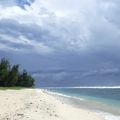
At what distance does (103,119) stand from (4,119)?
35.4ft

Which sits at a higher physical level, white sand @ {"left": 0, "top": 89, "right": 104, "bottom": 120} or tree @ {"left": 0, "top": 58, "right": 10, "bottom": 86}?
tree @ {"left": 0, "top": 58, "right": 10, "bottom": 86}

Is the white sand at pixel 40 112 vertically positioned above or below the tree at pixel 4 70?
below

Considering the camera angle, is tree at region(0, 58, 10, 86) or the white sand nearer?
the white sand

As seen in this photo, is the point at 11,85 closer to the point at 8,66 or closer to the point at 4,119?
the point at 8,66

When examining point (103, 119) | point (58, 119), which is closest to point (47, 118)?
point (58, 119)

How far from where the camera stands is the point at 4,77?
118 m

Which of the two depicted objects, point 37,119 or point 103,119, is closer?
point 37,119

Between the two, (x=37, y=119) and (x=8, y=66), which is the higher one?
(x=8, y=66)

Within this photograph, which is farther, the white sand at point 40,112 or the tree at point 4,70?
the tree at point 4,70

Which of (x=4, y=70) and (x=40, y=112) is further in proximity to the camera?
(x=4, y=70)

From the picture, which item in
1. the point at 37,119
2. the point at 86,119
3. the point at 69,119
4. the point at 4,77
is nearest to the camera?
the point at 37,119

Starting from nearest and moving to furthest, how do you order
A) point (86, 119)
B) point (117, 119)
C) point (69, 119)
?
point (69, 119) < point (86, 119) < point (117, 119)

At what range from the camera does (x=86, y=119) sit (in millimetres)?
29031

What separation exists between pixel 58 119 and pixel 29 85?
132 metres
